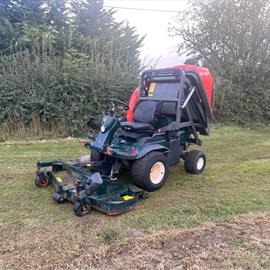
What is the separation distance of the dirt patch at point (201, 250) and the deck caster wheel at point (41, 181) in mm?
1916

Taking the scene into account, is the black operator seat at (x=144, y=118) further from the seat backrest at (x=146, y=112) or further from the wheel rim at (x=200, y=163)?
the wheel rim at (x=200, y=163)

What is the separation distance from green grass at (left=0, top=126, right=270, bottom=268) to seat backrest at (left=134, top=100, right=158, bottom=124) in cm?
101

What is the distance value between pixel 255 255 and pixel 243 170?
8.66 ft

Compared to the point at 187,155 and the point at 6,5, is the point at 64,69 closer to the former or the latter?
the point at 187,155

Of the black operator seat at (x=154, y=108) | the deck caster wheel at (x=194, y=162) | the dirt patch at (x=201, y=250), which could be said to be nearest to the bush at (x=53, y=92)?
the black operator seat at (x=154, y=108)

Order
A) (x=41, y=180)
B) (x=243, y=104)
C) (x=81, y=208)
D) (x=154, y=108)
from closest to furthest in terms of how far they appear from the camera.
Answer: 1. (x=81, y=208)
2. (x=41, y=180)
3. (x=154, y=108)
4. (x=243, y=104)

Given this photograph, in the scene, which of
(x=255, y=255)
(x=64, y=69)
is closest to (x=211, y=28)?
(x=64, y=69)

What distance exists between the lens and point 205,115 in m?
5.32

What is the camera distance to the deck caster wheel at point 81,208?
3.57m

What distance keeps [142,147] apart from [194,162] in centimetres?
121

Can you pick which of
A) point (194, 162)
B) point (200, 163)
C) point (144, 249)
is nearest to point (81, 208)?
point (144, 249)

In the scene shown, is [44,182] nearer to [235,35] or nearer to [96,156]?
[96,156]

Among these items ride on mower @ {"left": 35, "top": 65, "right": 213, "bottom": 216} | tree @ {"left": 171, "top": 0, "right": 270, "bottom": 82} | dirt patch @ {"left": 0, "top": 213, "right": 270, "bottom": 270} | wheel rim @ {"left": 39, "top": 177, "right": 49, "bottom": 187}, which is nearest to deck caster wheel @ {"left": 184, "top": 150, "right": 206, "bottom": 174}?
ride on mower @ {"left": 35, "top": 65, "right": 213, "bottom": 216}

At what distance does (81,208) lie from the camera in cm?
359
